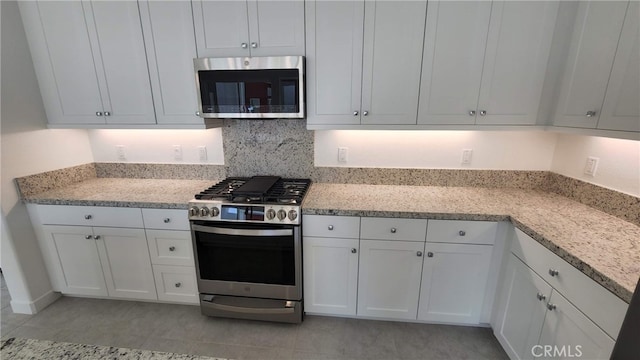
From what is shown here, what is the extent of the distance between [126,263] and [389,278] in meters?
1.97

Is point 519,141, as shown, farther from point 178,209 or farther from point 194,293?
point 194,293

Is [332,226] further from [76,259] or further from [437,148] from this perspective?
[76,259]

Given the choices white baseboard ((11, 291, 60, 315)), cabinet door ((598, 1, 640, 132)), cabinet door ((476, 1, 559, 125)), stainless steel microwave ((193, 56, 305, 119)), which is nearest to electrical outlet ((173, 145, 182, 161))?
stainless steel microwave ((193, 56, 305, 119))

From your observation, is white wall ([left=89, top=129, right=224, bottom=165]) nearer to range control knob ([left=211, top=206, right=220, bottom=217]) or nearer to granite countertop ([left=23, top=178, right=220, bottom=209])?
granite countertop ([left=23, top=178, right=220, bottom=209])

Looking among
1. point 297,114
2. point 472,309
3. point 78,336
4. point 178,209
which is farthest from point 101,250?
point 472,309

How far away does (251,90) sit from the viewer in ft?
5.98

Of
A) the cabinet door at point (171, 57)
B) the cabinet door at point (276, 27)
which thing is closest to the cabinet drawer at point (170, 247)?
the cabinet door at point (171, 57)

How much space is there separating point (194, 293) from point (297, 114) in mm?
1568

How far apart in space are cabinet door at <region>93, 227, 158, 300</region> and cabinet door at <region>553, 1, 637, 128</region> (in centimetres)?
292

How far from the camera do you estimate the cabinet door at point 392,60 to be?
1.70m

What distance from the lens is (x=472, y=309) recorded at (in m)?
1.90

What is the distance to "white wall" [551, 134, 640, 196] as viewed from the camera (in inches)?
61.5

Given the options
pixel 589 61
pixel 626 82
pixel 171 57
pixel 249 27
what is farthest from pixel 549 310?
pixel 171 57
